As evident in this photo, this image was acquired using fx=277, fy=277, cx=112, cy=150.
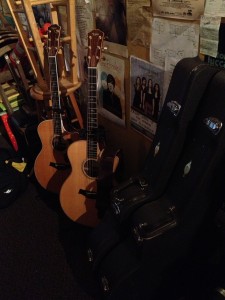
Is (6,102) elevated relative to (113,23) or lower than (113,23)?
lower

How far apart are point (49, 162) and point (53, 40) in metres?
0.71

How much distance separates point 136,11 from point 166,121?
0.58 meters

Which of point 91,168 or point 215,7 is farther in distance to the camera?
point 91,168

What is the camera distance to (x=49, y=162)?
1.72 meters

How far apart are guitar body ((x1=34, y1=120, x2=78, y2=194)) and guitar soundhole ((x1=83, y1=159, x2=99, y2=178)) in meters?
0.24

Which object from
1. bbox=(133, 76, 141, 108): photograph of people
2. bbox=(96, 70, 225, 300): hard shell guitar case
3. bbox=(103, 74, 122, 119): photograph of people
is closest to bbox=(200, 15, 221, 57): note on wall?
bbox=(96, 70, 225, 300): hard shell guitar case

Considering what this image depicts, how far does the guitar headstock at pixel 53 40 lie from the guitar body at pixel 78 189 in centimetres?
51

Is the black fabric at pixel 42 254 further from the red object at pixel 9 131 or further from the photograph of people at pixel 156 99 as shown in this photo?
the photograph of people at pixel 156 99

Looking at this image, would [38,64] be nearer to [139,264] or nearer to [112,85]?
[112,85]

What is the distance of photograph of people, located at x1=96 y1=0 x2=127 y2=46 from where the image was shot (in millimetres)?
1352

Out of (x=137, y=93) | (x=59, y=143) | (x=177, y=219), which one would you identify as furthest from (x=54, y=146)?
(x=177, y=219)

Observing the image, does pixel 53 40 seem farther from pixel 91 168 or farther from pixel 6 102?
pixel 6 102

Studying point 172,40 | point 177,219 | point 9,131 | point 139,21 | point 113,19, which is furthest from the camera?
point 9,131

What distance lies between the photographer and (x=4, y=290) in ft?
4.40
